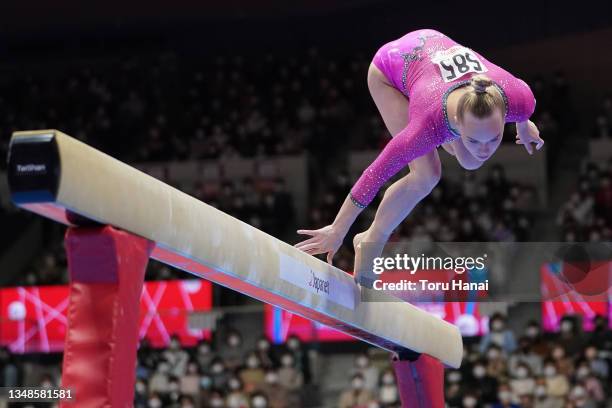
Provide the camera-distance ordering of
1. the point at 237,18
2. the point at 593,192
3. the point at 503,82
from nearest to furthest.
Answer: the point at 503,82 < the point at 593,192 < the point at 237,18

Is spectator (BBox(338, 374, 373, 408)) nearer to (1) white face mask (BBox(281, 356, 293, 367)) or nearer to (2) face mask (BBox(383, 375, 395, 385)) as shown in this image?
(2) face mask (BBox(383, 375, 395, 385))

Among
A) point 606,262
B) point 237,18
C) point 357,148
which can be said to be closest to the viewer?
point 606,262

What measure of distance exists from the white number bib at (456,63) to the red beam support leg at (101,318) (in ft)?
5.08

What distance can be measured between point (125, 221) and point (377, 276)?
1.62 metres

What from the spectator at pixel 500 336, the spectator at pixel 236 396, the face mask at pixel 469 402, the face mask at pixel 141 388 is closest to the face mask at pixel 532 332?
the spectator at pixel 500 336

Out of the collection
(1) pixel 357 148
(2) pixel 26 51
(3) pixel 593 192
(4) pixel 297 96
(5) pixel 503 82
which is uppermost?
(2) pixel 26 51

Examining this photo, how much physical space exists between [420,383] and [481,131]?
1.64 m

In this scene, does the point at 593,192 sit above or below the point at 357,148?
below

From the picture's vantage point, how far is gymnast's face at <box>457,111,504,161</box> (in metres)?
3.29

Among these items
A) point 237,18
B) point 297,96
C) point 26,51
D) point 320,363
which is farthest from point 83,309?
point 26,51

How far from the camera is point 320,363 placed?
32.5 ft

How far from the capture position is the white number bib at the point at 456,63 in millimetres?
3627

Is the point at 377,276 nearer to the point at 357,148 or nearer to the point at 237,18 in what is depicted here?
the point at 357,148

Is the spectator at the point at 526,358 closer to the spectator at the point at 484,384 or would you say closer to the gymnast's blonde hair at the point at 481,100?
the spectator at the point at 484,384
